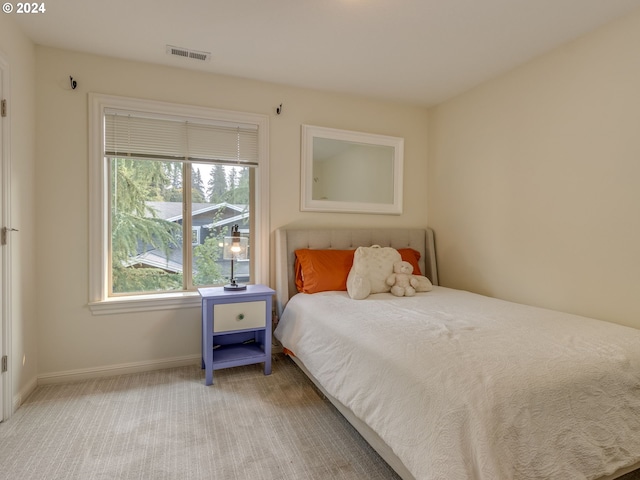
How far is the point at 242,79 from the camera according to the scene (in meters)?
2.91

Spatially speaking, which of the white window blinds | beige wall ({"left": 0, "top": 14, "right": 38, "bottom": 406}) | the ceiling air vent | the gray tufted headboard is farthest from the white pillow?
beige wall ({"left": 0, "top": 14, "right": 38, "bottom": 406})

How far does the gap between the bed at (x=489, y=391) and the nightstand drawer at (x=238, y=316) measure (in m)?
0.73

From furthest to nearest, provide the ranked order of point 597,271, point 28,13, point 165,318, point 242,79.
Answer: point 242,79 < point 165,318 < point 597,271 < point 28,13

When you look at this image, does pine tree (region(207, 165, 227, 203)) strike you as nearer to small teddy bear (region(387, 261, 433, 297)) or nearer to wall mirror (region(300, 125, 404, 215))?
wall mirror (region(300, 125, 404, 215))

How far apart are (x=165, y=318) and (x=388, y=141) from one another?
2.61 metres

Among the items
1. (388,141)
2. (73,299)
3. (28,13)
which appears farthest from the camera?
(388,141)

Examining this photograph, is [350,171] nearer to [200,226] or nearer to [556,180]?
[200,226]

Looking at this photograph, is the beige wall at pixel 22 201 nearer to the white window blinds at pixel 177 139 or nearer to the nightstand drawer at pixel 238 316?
the white window blinds at pixel 177 139

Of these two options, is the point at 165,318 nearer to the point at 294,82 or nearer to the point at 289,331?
the point at 289,331

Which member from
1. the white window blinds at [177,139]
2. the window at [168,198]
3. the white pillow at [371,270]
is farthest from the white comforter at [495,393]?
the white window blinds at [177,139]

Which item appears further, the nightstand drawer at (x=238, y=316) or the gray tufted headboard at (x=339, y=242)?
the gray tufted headboard at (x=339, y=242)

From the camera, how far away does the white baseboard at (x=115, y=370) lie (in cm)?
244

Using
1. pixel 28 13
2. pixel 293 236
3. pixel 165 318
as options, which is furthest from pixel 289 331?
pixel 28 13

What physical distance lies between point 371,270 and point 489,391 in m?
1.62
